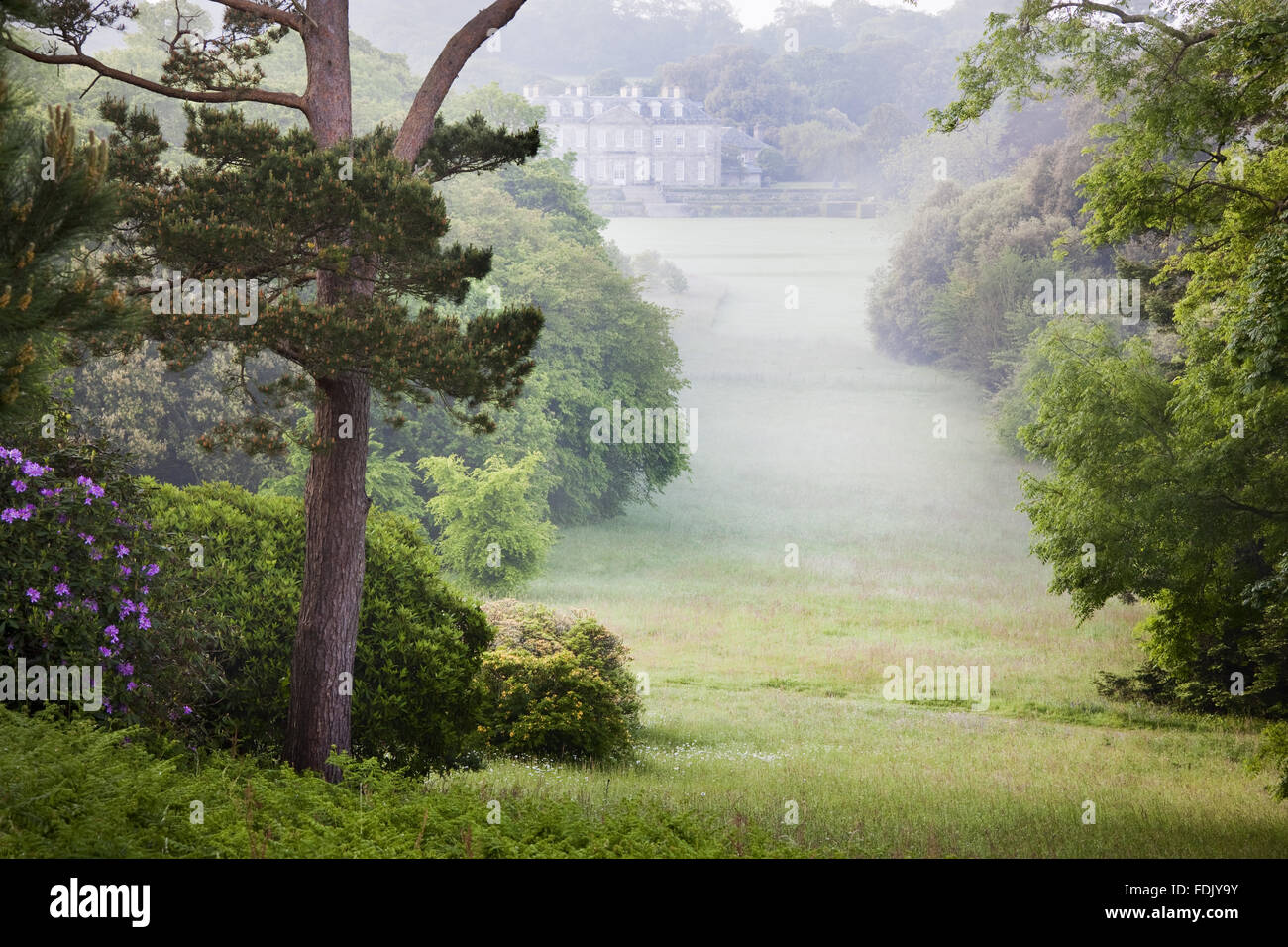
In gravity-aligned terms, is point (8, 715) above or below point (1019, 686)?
above

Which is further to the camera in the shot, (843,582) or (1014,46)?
(843,582)

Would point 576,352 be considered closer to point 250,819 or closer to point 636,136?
point 636,136

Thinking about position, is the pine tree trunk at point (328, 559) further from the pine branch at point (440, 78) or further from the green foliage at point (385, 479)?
the green foliage at point (385, 479)

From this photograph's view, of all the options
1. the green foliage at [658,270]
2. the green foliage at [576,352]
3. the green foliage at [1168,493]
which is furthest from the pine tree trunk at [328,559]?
the green foliage at [658,270]

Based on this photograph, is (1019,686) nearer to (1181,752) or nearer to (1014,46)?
(1181,752)

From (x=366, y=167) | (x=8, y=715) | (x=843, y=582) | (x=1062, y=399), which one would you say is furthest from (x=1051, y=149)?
(x=8, y=715)

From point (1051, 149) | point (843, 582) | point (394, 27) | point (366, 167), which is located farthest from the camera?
point (394, 27)

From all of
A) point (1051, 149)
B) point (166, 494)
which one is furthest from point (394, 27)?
point (166, 494)

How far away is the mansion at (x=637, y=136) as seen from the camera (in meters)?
58.8

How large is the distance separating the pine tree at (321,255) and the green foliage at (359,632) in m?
0.45

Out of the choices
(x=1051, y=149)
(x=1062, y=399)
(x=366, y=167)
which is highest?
(x=1051, y=149)

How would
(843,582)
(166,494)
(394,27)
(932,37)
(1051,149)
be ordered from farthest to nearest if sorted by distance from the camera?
1. (932,37)
2. (394,27)
3. (1051,149)
4. (843,582)
5. (166,494)

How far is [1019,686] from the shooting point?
824 inches

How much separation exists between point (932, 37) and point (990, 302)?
34577 millimetres
